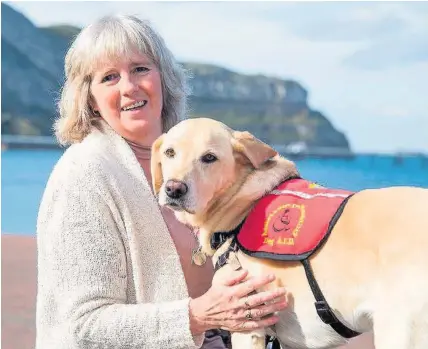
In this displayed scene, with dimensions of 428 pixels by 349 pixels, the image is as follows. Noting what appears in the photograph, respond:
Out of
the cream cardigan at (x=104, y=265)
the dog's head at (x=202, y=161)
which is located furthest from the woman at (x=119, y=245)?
the dog's head at (x=202, y=161)

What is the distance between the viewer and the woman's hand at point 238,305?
6.75ft

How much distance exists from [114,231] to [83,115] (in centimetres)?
58

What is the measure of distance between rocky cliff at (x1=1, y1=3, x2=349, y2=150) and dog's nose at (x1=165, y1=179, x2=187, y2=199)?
40.0m

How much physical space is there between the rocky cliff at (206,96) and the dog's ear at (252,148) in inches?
1570

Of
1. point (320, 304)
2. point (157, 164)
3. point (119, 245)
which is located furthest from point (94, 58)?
point (320, 304)

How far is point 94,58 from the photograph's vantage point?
265 centimetres

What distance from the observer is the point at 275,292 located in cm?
204

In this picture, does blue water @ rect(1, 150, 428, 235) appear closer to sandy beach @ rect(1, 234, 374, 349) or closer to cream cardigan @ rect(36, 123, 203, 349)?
sandy beach @ rect(1, 234, 374, 349)

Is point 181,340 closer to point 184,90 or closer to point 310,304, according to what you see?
point 310,304

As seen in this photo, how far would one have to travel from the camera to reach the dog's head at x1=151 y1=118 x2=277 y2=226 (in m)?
2.12

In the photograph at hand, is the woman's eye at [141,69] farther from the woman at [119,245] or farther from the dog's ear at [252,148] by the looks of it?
the dog's ear at [252,148]

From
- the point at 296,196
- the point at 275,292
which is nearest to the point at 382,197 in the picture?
the point at 296,196

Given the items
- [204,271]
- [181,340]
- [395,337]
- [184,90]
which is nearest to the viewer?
[395,337]

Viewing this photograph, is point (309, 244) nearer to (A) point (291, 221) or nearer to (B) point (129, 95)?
(A) point (291, 221)
